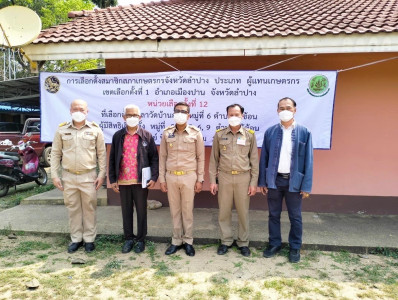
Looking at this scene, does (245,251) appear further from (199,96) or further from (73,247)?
(199,96)

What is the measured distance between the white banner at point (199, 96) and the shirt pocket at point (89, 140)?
93 cm

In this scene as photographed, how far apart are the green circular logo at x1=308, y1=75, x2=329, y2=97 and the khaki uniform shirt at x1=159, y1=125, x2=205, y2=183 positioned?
1883 millimetres

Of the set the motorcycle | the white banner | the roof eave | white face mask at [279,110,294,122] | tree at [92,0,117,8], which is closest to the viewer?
white face mask at [279,110,294,122]

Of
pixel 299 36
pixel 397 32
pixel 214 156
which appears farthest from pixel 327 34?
pixel 214 156

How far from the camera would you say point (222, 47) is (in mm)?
4066

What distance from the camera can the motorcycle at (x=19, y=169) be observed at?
634 cm

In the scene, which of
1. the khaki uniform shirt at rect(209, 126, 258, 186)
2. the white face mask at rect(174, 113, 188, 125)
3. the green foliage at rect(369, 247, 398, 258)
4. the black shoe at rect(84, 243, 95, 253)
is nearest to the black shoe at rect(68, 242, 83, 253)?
the black shoe at rect(84, 243, 95, 253)

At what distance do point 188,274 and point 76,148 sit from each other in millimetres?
1966

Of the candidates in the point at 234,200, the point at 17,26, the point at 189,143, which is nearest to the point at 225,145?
the point at 189,143

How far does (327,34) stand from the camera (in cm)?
389

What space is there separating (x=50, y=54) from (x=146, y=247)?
323cm

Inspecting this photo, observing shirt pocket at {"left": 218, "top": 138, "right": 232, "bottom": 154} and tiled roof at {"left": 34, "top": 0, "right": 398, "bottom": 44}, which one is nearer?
shirt pocket at {"left": 218, "top": 138, "right": 232, "bottom": 154}

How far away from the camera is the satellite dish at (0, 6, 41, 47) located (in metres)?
4.23

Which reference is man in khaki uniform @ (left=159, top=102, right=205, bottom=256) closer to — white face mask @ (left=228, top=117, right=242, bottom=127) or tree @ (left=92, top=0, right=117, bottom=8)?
white face mask @ (left=228, top=117, right=242, bottom=127)
